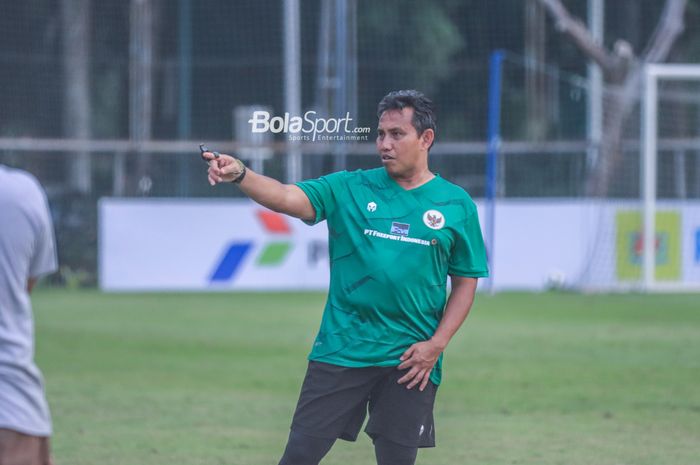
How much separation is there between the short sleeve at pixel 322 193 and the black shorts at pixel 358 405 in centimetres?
64

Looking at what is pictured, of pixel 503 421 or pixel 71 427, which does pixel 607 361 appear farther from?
pixel 71 427

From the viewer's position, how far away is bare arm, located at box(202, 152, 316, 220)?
5512mm

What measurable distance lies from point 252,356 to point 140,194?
38.6ft

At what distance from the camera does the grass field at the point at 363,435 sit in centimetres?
922

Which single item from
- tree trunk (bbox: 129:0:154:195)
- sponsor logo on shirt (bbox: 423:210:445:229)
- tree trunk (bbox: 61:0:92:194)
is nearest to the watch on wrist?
sponsor logo on shirt (bbox: 423:210:445:229)

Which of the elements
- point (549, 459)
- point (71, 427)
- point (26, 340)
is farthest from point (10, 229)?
point (71, 427)

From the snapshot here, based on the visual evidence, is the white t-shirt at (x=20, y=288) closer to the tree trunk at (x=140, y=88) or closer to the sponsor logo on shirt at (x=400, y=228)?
the sponsor logo on shirt at (x=400, y=228)

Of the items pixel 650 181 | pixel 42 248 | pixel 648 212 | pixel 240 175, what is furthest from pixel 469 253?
pixel 650 181

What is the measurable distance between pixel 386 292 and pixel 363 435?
4347mm

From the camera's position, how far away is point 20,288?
436 centimetres

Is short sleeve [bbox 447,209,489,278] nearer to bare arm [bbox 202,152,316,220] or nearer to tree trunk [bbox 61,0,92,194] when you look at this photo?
bare arm [bbox 202,152,316,220]

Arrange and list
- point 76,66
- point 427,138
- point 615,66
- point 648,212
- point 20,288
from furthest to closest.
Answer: point 76,66
point 615,66
point 648,212
point 427,138
point 20,288

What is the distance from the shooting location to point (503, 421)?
1043cm

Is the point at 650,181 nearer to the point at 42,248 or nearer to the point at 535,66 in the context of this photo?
the point at 535,66
